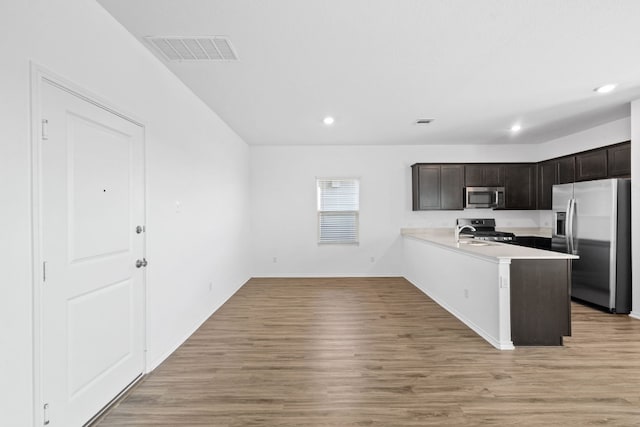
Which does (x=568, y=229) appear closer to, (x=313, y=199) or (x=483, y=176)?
(x=483, y=176)

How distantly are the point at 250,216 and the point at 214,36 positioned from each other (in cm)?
434

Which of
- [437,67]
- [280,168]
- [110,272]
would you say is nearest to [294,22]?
[437,67]

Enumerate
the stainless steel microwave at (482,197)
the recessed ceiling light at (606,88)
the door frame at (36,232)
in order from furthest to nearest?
the stainless steel microwave at (482,197) → the recessed ceiling light at (606,88) → the door frame at (36,232)

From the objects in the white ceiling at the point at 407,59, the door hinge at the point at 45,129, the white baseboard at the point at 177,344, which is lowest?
the white baseboard at the point at 177,344

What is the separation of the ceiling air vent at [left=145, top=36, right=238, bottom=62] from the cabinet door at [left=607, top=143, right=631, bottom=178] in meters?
5.02

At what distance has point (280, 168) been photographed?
655cm

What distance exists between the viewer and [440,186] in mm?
6207

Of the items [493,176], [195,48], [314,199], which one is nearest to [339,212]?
[314,199]

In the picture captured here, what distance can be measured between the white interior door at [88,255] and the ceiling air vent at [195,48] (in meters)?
0.67

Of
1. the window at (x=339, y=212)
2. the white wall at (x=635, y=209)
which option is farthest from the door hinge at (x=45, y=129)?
the white wall at (x=635, y=209)

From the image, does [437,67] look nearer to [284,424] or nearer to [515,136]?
[284,424]

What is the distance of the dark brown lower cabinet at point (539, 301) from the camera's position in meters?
3.19

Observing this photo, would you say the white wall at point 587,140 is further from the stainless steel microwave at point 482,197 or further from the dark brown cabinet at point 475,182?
the stainless steel microwave at point 482,197

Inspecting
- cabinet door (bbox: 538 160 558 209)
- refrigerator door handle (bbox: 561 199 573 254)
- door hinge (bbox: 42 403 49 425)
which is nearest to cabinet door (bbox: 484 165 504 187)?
cabinet door (bbox: 538 160 558 209)
